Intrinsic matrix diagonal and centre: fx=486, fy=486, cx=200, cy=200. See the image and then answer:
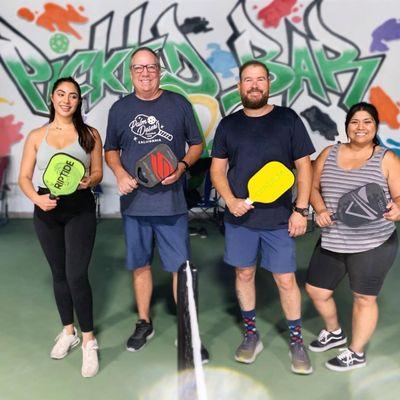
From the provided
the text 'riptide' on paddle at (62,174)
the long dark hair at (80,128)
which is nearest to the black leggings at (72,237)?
the text 'riptide' on paddle at (62,174)

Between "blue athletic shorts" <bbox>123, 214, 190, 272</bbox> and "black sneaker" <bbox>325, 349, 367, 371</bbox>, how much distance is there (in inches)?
41.6

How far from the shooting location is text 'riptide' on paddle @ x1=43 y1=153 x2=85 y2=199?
251 centimetres

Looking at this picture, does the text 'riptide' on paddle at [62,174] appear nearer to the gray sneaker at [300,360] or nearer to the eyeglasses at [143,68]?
the eyeglasses at [143,68]

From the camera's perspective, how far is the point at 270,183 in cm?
253

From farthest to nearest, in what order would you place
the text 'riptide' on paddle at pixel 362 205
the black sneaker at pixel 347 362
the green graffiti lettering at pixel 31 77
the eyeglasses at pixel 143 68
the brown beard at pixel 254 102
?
the green graffiti lettering at pixel 31 77
the black sneaker at pixel 347 362
the eyeglasses at pixel 143 68
the brown beard at pixel 254 102
the text 'riptide' on paddle at pixel 362 205

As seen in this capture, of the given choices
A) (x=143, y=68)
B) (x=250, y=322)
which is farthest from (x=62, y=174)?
(x=250, y=322)

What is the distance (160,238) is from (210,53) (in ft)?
10.6

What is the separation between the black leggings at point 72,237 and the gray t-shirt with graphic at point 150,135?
→ 0.28 metres

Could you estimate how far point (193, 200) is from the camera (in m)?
5.15

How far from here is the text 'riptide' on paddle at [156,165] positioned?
266 cm

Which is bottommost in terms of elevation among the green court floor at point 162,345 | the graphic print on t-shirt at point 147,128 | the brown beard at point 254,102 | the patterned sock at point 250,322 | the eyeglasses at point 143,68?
the green court floor at point 162,345

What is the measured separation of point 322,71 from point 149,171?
364 centimetres

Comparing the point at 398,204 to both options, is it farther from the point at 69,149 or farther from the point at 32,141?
the point at 32,141

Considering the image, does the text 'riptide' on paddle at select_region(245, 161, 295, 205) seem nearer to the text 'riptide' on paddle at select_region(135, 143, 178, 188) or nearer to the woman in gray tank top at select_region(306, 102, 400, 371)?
the woman in gray tank top at select_region(306, 102, 400, 371)
